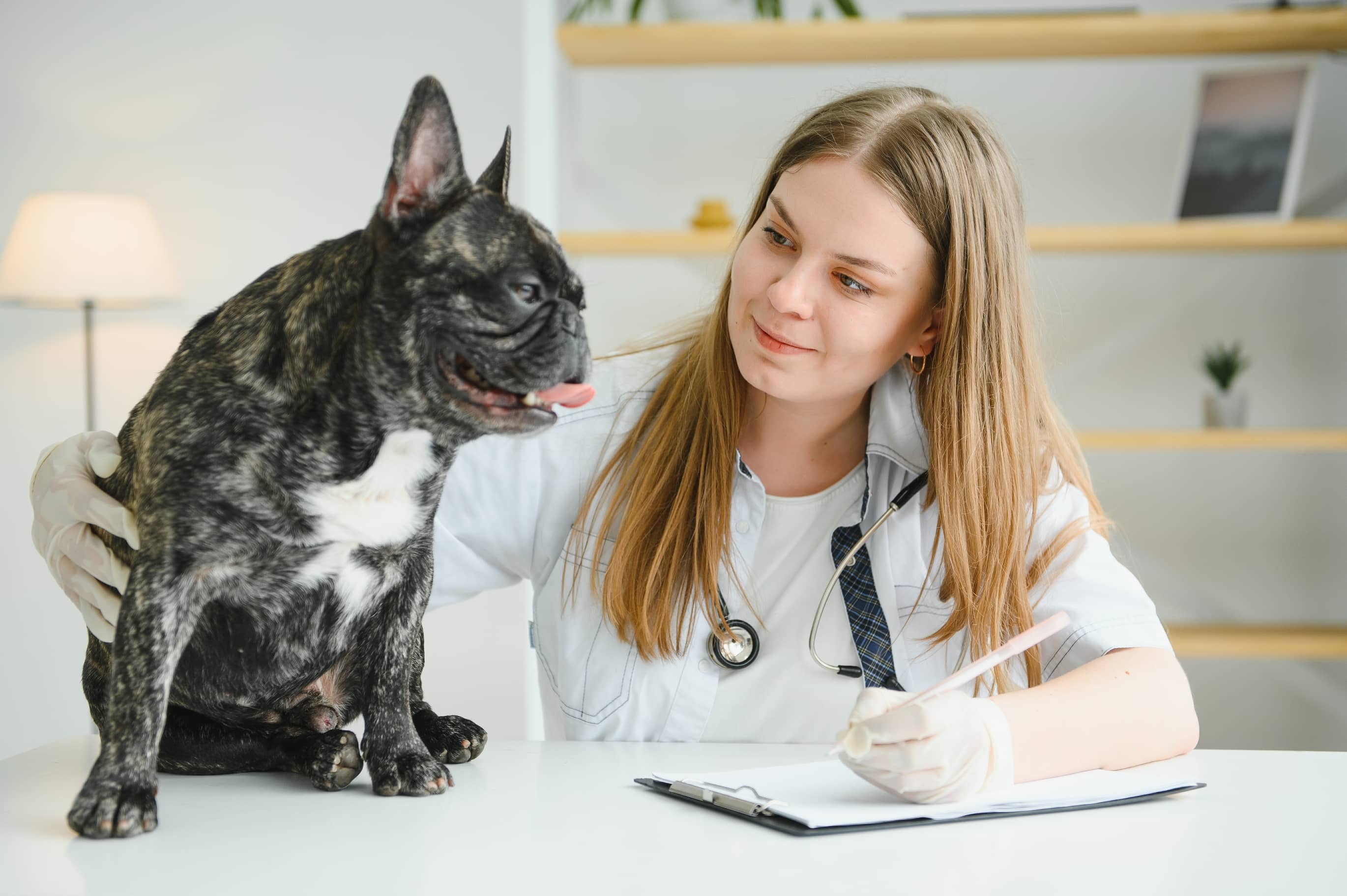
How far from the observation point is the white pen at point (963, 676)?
820 mm

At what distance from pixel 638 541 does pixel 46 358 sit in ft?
7.02

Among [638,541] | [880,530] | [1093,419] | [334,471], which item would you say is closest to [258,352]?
[334,471]

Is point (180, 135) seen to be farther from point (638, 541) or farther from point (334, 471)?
point (334, 471)

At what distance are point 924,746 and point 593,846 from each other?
268 millimetres

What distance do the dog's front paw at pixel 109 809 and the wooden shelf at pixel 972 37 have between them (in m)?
2.20

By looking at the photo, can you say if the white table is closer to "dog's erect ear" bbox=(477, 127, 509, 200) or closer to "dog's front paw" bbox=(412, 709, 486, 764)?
"dog's front paw" bbox=(412, 709, 486, 764)

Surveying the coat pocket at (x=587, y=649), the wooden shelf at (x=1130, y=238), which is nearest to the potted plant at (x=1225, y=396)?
the wooden shelf at (x=1130, y=238)

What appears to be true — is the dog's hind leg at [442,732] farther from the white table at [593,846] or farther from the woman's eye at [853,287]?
the woman's eye at [853,287]

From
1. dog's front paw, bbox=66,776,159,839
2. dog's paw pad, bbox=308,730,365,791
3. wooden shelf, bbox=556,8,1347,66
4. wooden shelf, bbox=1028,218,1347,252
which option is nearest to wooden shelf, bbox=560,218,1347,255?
wooden shelf, bbox=1028,218,1347,252

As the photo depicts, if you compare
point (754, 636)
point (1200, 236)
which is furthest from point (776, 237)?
point (1200, 236)

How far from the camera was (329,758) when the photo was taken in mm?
863

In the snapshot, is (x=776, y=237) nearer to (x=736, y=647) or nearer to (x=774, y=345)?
(x=774, y=345)

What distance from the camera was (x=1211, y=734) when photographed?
112 inches

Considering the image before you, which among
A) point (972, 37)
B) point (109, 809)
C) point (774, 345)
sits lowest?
point (109, 809)
